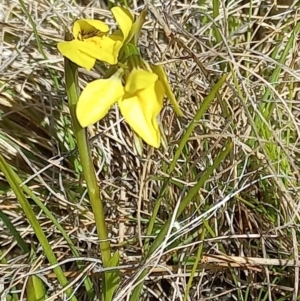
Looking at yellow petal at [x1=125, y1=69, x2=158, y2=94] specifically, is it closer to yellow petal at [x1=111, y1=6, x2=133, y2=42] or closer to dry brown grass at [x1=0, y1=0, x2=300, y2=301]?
yellow petal at [x1=111, y1=6, x2=133, y2=42]

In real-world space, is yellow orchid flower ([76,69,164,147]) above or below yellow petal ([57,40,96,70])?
below

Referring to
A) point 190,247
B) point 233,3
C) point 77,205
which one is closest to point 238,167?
point 190,247

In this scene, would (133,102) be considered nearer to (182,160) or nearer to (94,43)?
(94,43)

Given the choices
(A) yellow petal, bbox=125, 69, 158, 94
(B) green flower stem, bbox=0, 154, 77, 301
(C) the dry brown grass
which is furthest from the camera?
(C) the dry brown grass

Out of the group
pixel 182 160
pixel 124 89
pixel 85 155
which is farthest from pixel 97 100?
pixel 182 160

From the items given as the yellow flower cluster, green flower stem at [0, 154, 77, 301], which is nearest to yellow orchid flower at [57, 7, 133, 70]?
the yellow flower cluster

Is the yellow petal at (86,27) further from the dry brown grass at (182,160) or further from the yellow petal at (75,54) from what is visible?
the dry brown grass at (182,160)

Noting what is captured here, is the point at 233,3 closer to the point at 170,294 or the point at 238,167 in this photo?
the point at 238,167
